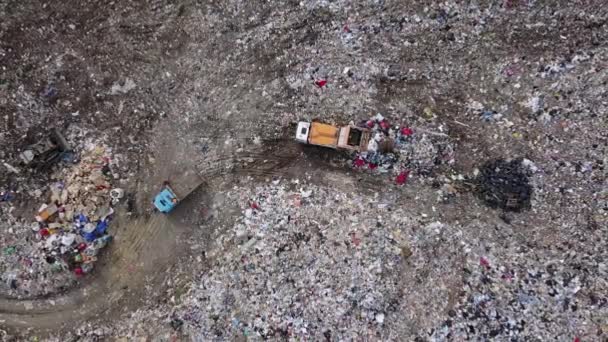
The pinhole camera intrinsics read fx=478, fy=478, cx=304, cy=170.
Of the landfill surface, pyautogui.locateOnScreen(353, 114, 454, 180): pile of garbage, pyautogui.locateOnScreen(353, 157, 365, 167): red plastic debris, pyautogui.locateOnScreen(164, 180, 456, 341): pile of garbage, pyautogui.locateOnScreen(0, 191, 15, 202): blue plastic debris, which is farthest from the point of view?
pyautogui.locateOnScreen(0, 191, 15, 202): blue plastic debris

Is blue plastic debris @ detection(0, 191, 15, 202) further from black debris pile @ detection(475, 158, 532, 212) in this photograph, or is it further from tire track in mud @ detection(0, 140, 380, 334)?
black debris pile @ detection(475, 158, 532, 212)

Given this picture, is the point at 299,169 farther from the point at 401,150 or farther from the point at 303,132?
the point at 401,150

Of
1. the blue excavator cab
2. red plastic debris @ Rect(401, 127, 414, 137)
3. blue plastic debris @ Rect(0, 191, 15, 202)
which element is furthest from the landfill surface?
the blue excavator cab

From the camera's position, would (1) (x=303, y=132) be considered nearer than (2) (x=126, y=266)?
Yes

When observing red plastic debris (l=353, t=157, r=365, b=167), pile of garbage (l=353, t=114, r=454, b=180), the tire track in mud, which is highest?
pile of garbage (l=353, t=114, r=454, b=180)

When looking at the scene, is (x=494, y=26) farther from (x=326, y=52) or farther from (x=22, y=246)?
(x=22, y=246)

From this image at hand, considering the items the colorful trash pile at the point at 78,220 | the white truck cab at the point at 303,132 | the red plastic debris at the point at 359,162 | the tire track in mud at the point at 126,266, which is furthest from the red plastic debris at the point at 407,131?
the colorful trash pile at the point at 78,220

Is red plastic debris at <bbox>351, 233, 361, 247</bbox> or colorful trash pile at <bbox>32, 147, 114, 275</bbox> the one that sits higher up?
red plastic debris at <bbox>351, 233, 361, 247</bbox>

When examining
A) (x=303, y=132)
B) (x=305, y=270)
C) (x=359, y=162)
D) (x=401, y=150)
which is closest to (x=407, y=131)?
(x=401, y=150)
